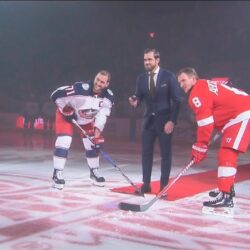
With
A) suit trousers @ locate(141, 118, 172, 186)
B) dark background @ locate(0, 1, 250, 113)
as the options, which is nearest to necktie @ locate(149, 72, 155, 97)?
suit trousers @ locate(141, 118, 172, 186)

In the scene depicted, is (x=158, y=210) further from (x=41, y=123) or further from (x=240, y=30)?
(x=240, y=30)

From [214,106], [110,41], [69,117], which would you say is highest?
[110,41]

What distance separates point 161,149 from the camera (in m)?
4.57

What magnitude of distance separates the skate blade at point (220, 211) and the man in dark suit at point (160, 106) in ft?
2.61

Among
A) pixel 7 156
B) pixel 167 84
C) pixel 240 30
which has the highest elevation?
pixel 240 30

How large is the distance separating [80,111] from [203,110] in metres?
1.84

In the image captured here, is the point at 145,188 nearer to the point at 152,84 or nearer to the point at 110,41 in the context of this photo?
the point at 152,84

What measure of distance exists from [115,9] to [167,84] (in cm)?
1442

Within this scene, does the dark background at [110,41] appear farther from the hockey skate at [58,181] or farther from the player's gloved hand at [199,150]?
the player's gloved hand at [199,150]

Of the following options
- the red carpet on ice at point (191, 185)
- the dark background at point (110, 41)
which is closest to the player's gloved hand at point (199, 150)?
the red carpet on ice at point (191, 185)

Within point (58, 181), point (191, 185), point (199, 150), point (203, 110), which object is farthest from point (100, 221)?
point (191, 185)

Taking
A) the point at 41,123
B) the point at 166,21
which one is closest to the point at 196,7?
the point at 166,21

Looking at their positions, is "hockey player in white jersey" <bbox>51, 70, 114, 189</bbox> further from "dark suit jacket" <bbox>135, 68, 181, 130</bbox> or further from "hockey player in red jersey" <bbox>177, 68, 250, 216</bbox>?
"hockey player in red jersey" <bbox>177, 68, 250, 216</bbox>

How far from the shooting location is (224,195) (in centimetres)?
389
